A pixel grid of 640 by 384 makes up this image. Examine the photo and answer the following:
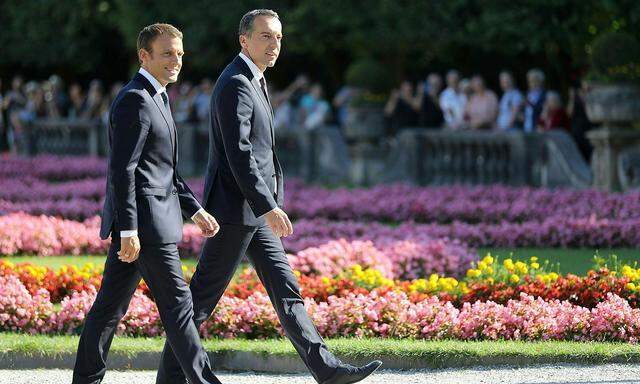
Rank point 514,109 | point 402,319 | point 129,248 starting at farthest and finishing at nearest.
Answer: point 514,109, point 402,319, point 129,248

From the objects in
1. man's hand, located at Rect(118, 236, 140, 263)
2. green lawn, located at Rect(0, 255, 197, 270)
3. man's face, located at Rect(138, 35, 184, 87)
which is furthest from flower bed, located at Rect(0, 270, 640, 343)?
green lawn, located at Rect(0, 255, 197, 270)

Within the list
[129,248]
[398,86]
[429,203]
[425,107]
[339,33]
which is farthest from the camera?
[339,33]

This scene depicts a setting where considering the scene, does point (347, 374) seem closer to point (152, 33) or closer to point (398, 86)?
point (152, 33)

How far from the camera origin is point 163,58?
662 cm

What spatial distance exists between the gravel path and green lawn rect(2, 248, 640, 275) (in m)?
4.13

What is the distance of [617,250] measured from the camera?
12.8 metres

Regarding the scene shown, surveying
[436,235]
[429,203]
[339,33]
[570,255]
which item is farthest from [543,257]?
[339,33]

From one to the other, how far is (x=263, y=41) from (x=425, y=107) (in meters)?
13.7

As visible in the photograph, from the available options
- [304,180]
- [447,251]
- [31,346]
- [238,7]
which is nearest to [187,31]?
[238,7]

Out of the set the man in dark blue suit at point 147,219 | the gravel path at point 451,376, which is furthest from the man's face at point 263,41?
the gravel path at point 451,376

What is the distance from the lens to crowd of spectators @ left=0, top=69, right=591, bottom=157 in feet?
61.0

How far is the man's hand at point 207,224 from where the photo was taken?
21.9 ft

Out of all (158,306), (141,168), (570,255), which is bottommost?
(570,255)

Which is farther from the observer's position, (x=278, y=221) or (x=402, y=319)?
(x=402, y=319)
